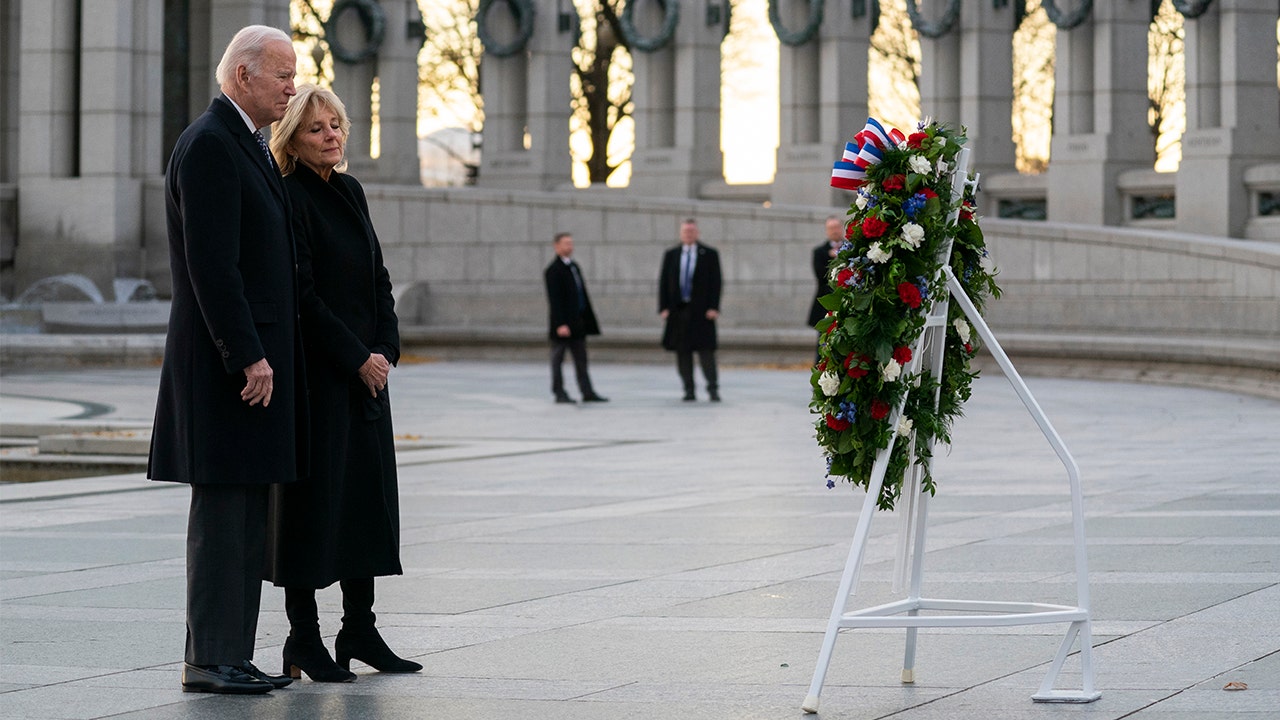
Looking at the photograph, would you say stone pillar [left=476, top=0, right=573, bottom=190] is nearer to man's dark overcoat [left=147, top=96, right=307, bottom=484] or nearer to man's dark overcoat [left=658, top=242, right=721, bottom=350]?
man's dark overcoat [left=658, top=242, right=721, bottom=350]

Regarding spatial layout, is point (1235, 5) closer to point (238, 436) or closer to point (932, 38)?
point (932, 38)

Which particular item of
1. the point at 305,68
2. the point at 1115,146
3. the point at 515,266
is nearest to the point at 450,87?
the point at 305,68

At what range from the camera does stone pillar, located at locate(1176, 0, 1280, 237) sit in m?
25.9

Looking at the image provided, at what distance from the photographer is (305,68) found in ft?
143

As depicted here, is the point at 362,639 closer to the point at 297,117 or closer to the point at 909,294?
the point at 297,117

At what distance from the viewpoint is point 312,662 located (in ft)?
19.9

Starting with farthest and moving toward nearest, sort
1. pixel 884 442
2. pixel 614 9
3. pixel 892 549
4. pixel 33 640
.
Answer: pixel 614 9 < pixel 892 549 < pixel 33 640 < pixel 884 442

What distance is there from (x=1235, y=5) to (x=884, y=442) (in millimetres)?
22781

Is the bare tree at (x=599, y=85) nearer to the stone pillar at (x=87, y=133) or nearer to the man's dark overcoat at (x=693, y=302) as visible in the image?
the stone pillar at (x=87, y=133)

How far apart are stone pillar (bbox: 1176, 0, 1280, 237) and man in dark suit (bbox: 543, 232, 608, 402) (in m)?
10.1

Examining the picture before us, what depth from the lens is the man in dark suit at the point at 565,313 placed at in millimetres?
19578

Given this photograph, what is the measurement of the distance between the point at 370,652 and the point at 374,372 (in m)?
0.87

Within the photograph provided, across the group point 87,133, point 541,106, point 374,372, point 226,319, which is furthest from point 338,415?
point 541,106

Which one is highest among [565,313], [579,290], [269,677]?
[579,290]
